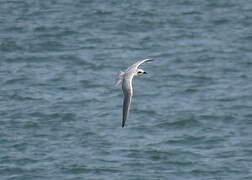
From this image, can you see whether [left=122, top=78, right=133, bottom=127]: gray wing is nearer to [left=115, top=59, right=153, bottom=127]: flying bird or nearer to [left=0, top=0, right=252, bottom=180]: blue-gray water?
[left=115, top=59, right=153, bottom=127]: flying bird

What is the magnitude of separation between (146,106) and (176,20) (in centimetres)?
727

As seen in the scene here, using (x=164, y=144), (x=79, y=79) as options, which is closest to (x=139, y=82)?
(x=79, y=79)

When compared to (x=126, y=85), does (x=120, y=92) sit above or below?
below

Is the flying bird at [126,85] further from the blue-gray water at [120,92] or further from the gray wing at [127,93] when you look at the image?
the blue-gray water at [120,92]

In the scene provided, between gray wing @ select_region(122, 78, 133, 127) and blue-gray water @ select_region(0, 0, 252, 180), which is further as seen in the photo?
blue-gray water @ select_region(0, 0, 252, 180)

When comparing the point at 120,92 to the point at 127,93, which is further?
the point at 120,92

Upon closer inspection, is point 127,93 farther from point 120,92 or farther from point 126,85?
point 120,92

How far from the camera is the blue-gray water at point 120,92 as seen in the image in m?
17.5

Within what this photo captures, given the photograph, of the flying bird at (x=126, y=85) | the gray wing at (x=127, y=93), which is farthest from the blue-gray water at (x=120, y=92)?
the gray wing at (x=127, y=93)

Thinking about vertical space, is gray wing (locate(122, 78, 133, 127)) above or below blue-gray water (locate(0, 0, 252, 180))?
above

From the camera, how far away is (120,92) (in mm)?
22031

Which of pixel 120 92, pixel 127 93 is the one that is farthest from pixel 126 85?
pixel 120 92

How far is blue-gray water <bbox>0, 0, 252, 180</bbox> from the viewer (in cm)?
1752

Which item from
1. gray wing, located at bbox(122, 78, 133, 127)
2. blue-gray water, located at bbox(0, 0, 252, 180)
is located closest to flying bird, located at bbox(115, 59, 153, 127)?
gray wing, located at bbox(122, 78, 133, 127)
